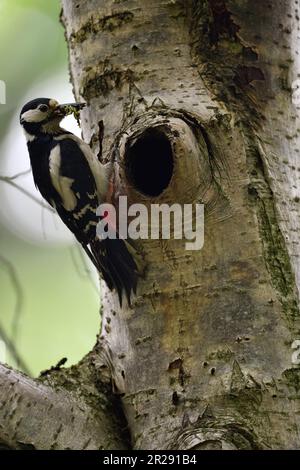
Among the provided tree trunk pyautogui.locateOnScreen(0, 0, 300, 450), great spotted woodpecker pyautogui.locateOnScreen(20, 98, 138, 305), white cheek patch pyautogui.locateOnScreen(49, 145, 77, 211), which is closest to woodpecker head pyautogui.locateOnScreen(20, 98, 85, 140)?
great spotted woodpecker pyautogui.locateOnScreen(20, 98, 138, 305)

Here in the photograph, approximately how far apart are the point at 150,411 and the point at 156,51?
1.32 m

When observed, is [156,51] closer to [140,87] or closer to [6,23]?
[140,87]

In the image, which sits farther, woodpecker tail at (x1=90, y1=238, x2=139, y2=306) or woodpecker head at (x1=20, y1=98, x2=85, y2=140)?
woodpecker head at (x1=20, y1=98, x2=85, y2=140)

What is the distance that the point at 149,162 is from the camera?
3.11m

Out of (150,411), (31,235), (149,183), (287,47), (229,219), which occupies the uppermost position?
(31,235)

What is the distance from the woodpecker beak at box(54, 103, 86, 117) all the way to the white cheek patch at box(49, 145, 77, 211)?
20 cm

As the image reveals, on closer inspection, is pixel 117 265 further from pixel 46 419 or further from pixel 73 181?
pixel 73 181

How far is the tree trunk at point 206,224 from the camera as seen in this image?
2570 millimetres

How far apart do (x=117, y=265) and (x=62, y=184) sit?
85cm

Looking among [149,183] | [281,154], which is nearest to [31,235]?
[149,183]

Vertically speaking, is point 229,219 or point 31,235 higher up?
point 31,235

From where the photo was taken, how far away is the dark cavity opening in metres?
2.93

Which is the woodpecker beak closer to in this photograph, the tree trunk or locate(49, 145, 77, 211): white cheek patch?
the tree trunk

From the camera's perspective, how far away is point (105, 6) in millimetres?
3209
